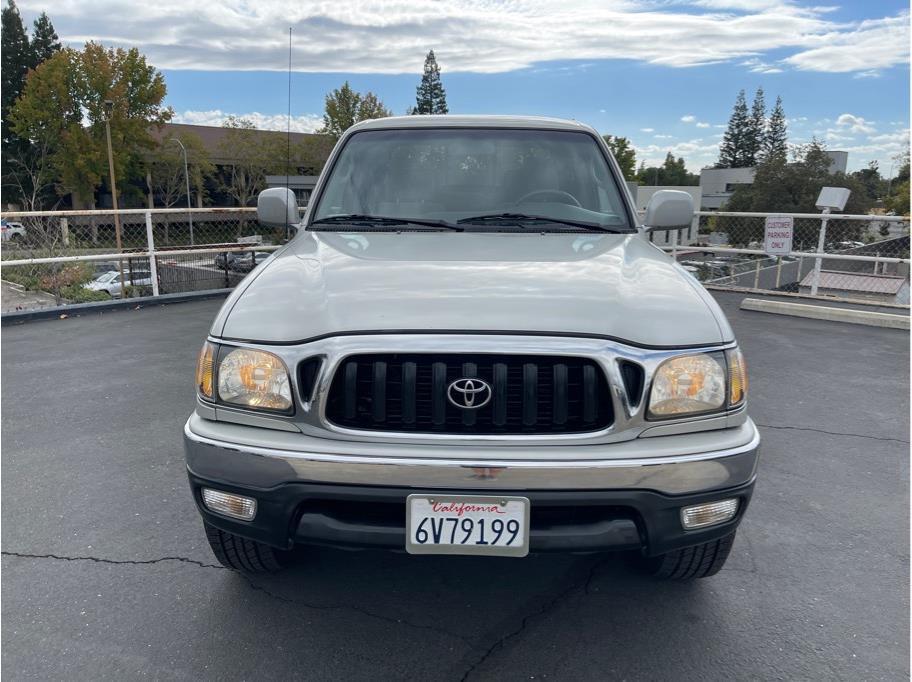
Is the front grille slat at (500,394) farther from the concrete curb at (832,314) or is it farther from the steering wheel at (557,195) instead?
the concrete curb at (832,314)

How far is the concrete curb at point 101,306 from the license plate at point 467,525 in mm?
7647

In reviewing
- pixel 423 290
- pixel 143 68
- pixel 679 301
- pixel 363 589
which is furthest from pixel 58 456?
pixel 143 68

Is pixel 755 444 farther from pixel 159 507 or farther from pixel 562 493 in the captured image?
pixel 159 507

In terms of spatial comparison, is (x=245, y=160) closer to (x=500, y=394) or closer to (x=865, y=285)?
(x=865, y=285)

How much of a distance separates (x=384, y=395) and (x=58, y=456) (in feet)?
9.11

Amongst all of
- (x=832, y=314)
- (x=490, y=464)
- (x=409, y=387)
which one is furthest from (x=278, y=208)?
(x=832, y=314)

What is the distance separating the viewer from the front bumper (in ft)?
6.33

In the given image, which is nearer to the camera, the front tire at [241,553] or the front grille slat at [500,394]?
the front grille slat at [500,394]

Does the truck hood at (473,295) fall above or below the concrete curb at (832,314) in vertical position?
above

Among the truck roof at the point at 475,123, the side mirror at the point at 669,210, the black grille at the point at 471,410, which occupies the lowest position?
the black grille at the point at 471,410

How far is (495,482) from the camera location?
1929 millimetres

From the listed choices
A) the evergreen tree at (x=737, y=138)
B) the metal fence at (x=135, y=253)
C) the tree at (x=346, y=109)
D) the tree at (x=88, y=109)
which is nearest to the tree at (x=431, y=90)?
the tree at (x=346, y=109)

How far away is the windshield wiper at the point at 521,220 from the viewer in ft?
10.3

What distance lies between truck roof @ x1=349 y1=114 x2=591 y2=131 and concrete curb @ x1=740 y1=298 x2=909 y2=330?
20.0 ft
